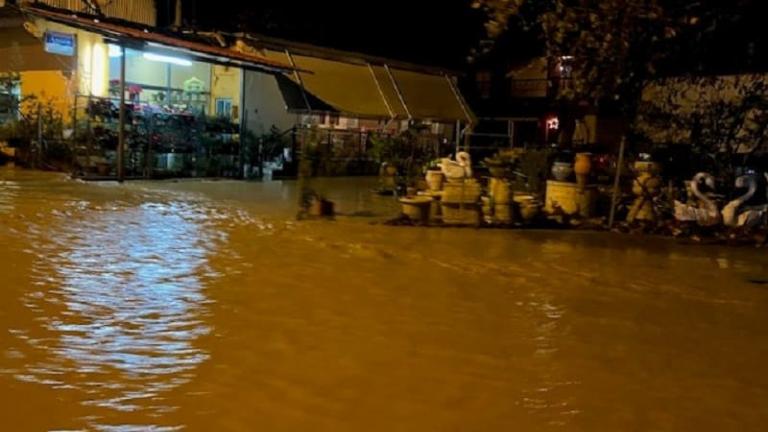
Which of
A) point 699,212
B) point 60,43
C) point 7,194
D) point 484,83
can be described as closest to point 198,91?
A: point 60,43

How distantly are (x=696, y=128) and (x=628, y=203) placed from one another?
2.54 metres

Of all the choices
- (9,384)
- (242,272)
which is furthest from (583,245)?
(9,384)

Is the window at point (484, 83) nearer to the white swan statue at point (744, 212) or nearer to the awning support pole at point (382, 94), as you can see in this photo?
the awning support pole at point (382, 94)

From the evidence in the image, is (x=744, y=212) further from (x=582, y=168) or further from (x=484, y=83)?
(x=484, y=83)

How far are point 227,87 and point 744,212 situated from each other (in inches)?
606

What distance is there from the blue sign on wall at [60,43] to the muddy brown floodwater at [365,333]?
9360mm

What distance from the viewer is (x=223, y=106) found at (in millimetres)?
23797

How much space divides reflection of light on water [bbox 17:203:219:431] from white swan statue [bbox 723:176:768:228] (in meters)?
8.15

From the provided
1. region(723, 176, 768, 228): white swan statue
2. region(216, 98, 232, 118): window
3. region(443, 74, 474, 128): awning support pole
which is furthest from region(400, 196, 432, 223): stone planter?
region(443, 74, 474, 128): awning support pole

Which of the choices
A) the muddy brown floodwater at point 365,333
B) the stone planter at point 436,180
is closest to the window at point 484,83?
the stone planter at point 436,180

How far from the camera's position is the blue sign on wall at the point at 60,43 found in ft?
63.2

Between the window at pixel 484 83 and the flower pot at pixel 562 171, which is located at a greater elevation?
the window at pixel 484 83

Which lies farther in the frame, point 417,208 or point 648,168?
point 648,168

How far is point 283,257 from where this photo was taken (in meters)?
9.23
